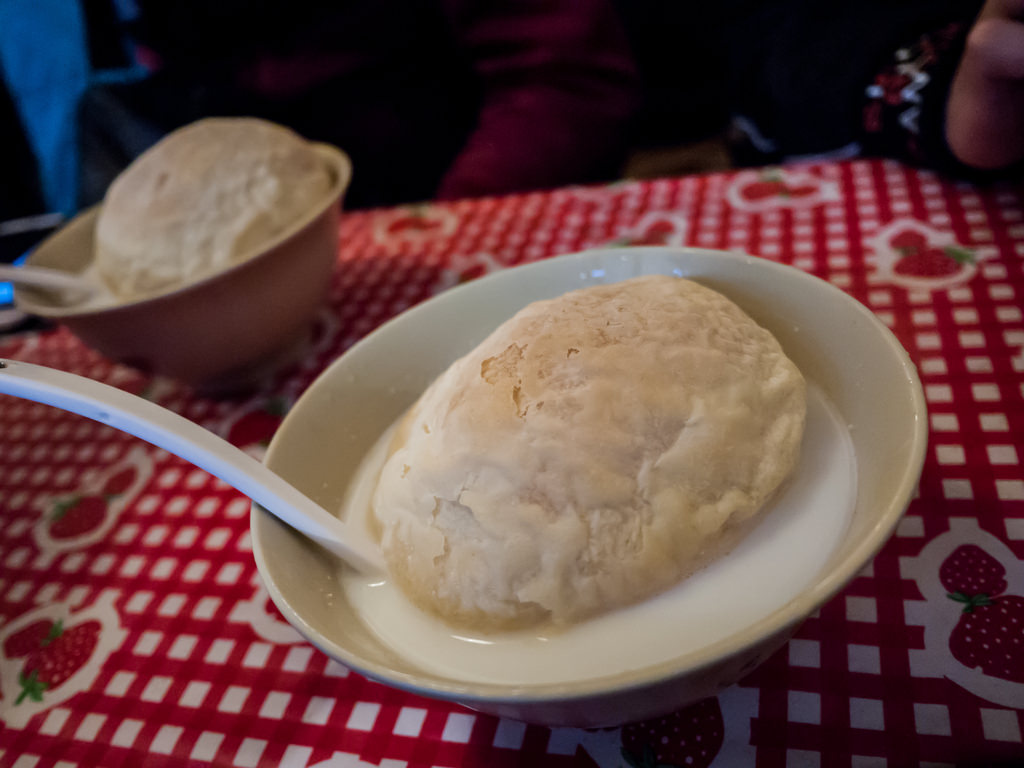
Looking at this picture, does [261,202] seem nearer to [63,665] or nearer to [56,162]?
[63,665]

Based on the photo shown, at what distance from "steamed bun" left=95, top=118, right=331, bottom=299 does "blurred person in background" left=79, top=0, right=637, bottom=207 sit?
0.62m

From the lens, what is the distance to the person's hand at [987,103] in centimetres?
66

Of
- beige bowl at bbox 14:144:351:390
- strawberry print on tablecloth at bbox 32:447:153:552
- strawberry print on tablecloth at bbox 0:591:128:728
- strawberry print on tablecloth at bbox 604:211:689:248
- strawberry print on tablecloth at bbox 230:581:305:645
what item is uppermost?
beige bowl at bbox 14:144:351:390

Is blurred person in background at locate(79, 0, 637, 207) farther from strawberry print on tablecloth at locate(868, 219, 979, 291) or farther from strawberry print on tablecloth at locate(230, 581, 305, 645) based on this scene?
strawberry print on tablecloth at locate(230, 581, 305, 645)

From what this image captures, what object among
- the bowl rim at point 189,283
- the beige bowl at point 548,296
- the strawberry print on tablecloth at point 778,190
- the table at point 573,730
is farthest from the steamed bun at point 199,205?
the strawberry print on tablecloth at point 778,190

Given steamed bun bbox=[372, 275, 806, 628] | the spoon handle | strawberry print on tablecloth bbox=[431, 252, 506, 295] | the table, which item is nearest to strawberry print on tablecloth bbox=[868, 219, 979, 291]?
the table

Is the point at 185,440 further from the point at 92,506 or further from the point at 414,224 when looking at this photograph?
the point at 414,224

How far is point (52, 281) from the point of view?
78cm

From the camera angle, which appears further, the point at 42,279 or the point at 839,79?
the point at 839,79

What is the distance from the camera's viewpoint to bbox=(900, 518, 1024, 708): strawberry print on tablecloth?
15.0 inches

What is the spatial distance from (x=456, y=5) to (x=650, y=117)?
1.91ft

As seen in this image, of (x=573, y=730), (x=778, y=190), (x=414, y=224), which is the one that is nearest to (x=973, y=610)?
(x=573, y=730)

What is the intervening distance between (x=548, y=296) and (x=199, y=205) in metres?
0.43

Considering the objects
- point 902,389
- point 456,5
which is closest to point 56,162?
point 456,5
